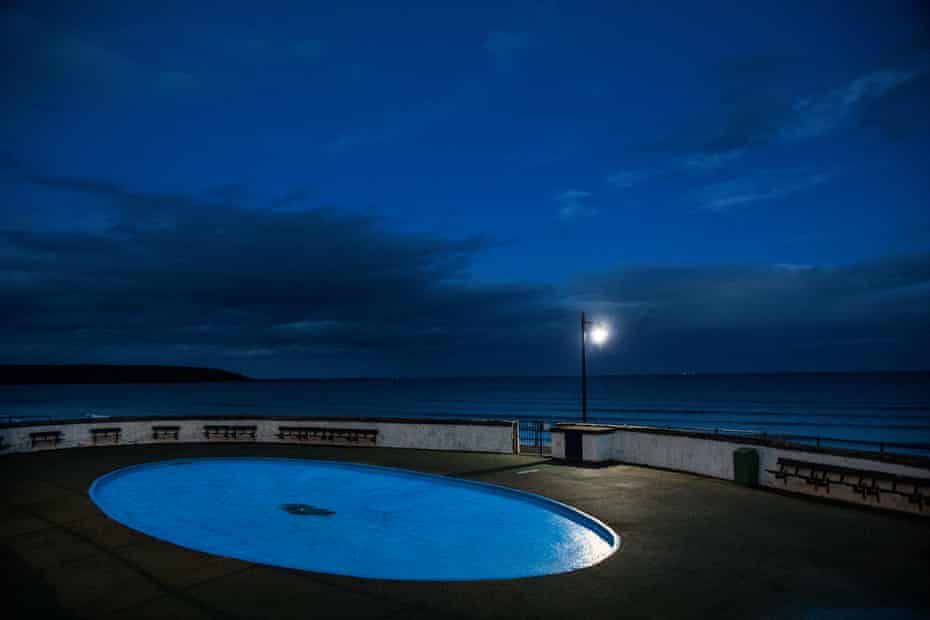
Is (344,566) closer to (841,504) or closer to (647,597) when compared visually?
(647,597)

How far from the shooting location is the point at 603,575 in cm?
834

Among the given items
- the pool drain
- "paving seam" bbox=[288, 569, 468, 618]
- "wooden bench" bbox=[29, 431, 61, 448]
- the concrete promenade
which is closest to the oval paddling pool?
the pool drain

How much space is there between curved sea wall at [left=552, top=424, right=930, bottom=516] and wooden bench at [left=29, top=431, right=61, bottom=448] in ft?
62.6

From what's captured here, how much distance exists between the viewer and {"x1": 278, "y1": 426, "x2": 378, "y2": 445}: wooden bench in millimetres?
22359

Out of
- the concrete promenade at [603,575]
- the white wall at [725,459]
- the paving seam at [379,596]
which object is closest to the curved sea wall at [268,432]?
the white wall at [725,459]

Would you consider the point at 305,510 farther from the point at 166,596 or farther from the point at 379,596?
the point at 379,596

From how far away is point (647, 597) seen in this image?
7.45 metres

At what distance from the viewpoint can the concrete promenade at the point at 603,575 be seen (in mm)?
7055

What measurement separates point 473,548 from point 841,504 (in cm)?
825

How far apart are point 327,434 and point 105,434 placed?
9158 mm

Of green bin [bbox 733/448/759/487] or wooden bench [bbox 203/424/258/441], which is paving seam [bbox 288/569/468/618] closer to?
green bin [bbox 733/448/759/487]

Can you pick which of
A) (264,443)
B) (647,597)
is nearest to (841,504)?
(647,597)

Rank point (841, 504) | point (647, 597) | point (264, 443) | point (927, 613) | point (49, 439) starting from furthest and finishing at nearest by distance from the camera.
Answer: point (264, 443) → point (49, 439) → point (841, 504) → point (647, 597) → point (927, 613)

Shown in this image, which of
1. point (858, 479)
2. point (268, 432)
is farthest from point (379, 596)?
point (268, 432)
